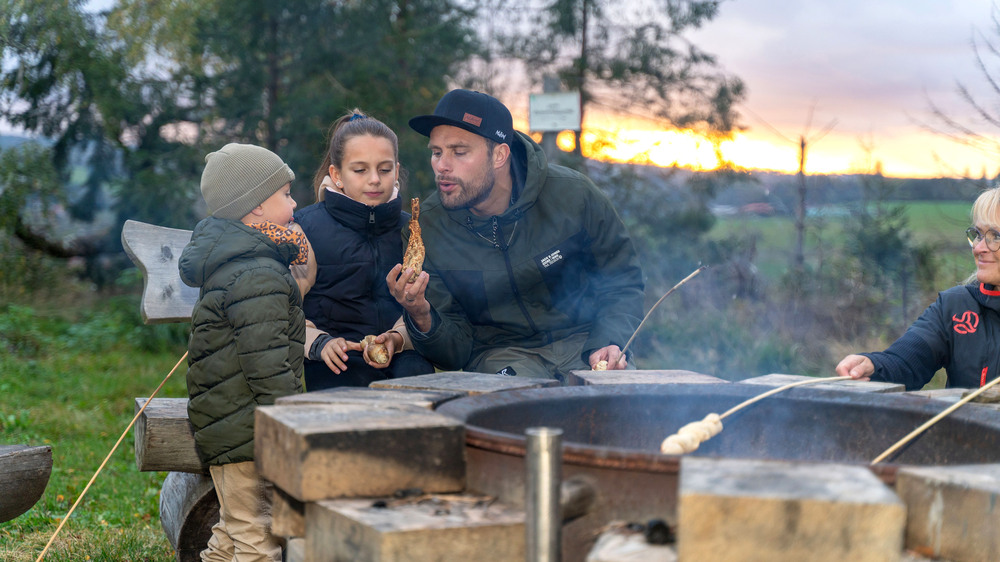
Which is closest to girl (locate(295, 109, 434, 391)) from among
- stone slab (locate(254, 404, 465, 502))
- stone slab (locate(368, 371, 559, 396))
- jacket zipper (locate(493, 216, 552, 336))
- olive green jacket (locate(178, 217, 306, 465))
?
jacket zipper (locate(493, 216, 552, 336))

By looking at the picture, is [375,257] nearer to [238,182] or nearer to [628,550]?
[238,182]

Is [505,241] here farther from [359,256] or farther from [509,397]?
[509,397]

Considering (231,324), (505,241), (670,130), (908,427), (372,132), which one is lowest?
(908,427)

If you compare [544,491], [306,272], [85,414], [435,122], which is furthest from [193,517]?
[85,414]

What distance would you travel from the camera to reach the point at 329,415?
6.95 ft

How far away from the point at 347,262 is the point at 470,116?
2.58ft

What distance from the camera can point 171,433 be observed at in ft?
10.6

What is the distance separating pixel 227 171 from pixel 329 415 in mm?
1306

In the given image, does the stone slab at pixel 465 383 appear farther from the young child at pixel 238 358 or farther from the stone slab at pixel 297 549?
the stone slab at pixel 297 549

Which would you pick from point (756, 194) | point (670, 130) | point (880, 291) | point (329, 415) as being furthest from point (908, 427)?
point (756, 194)

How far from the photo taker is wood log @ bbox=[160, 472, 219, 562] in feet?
11.0

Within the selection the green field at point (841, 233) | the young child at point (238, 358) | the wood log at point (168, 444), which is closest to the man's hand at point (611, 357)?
the young child at point (238, 358)

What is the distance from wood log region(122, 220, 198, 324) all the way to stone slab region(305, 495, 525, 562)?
1838 millimetres

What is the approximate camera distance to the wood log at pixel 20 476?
9.84ft
